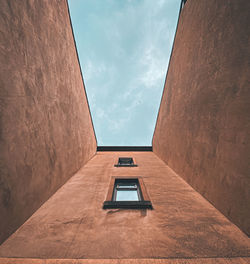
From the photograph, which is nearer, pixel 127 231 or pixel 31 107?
pixel 127 231

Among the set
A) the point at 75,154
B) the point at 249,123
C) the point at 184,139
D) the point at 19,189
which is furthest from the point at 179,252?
the point at 75,154

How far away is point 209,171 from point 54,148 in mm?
4803

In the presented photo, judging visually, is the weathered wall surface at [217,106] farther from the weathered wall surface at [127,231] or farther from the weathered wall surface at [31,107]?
the weathered wall surface at [31,107]

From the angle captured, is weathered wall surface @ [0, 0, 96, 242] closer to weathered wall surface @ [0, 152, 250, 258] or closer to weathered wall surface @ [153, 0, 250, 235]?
weathered wall surface @ [0, 152, 250, 258]

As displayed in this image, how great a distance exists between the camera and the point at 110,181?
495cm

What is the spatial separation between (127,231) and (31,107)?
3.68 m

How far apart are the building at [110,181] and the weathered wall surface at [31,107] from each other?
0.9 inches

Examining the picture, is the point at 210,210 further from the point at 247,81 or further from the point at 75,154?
the point at 75,154

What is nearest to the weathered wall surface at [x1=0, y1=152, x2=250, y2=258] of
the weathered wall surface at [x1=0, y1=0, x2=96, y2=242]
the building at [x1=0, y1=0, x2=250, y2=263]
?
the building at [x1=0, y1=0, x2=250, y2=263]

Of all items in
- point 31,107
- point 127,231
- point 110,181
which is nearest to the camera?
point 127,231

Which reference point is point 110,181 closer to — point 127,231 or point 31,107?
point 127,231

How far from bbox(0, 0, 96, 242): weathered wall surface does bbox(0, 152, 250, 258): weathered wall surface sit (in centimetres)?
46

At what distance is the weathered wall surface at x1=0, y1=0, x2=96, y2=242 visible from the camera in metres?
2.45

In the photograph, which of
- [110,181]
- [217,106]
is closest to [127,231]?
[110,181]
